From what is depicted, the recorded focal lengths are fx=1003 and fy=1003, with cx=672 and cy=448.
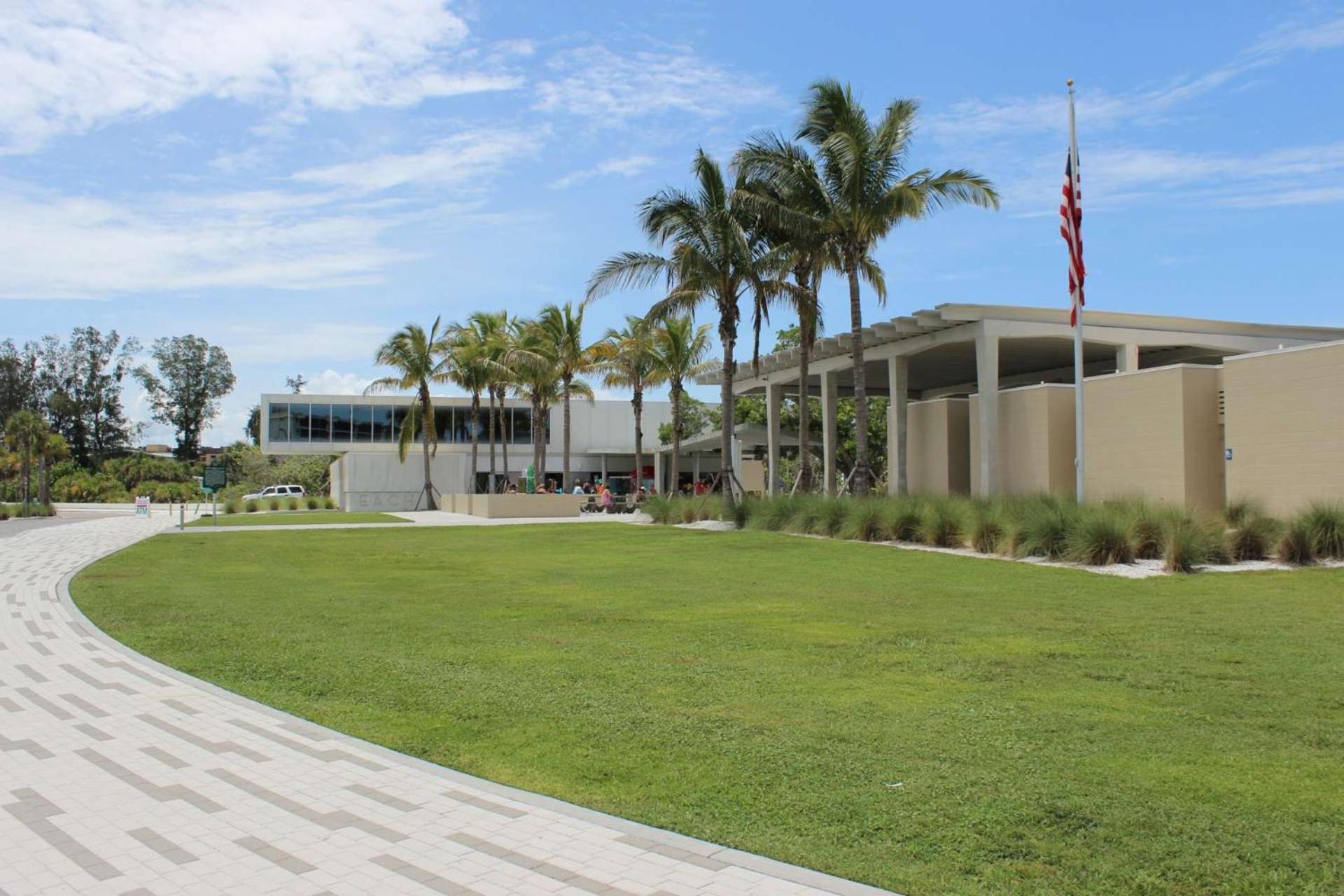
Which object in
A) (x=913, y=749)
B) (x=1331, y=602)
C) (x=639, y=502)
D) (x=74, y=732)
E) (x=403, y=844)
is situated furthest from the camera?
(x=639, y=502)

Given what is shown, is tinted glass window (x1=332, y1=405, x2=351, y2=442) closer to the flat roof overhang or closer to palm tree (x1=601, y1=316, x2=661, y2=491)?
palm tree (x1=601, y1=316, x2=661, y2=491)

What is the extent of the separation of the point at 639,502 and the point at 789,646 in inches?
1267

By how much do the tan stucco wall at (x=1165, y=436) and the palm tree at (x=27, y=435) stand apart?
48.8m

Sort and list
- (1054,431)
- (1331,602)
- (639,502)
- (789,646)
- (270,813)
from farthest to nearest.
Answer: (639,502) → (1054,431) → (1331,602) → (789,646) → (270,813)

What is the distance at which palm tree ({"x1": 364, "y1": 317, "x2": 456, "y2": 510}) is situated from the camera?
47281 millimetres

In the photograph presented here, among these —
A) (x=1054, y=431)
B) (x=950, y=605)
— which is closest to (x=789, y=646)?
(x=950, y=605)

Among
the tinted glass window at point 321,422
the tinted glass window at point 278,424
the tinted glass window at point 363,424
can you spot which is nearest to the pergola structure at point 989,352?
the tinted glass window at point 363,424

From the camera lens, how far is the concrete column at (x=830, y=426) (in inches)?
1276

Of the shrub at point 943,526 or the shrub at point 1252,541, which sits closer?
the shrub at point 1252,541

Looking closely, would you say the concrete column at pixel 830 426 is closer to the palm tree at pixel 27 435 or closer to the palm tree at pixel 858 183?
the palm tree at pixel 858 183

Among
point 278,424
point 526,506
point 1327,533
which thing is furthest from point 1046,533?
point 278,424

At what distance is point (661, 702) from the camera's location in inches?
274

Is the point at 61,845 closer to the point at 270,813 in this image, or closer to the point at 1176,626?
the point at 270,813

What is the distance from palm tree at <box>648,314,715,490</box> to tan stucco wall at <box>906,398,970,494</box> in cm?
1223
